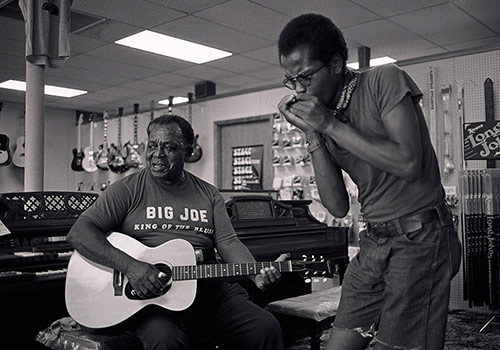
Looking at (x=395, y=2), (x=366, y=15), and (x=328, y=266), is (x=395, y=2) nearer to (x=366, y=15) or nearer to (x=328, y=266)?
(x=366, y=15)

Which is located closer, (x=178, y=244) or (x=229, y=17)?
(x=178, y=244)

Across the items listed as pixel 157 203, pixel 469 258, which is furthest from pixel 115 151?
pixel 157 203

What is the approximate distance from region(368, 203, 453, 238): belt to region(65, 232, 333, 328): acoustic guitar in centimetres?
83

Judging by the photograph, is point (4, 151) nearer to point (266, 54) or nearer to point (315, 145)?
point (266, 54)

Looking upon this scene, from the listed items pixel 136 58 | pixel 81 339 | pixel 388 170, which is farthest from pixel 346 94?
pixel 136 58

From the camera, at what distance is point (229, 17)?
511cm

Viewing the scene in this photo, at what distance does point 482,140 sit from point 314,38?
347cm

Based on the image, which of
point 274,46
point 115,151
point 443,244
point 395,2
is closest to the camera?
point 443,244

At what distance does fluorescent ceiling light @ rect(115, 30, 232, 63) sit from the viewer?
5715 millimetres

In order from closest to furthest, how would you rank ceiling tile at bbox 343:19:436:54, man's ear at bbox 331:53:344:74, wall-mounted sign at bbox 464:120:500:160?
man's ear at bbox 331:53:344:74 < wall-mounted sign at bbox 464:120:500:160 < ceiling tile at bbox 343:19:436:54

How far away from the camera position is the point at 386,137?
4.30 feet

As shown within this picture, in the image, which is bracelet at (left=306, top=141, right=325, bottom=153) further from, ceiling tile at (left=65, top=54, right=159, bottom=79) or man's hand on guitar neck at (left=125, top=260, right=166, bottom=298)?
ceiling tile at (left=65, top=54, right=159, bottom=79)

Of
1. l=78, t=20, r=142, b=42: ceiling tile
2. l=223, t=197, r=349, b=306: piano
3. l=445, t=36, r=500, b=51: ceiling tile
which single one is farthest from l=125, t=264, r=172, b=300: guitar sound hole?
l=445, t=36, r=500, b=51: ceiling tile

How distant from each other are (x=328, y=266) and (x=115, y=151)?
7.20m
